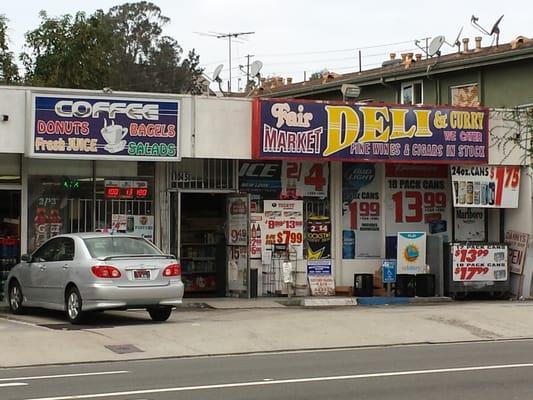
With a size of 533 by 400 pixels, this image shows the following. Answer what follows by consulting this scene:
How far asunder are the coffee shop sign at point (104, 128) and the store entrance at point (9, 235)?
5.88 feet

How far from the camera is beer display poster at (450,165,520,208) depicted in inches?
834

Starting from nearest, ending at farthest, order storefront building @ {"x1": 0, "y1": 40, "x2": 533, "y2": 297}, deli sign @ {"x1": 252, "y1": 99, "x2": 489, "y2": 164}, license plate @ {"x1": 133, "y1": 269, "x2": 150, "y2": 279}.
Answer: license plate @ {"x1": 133, "y1": 269, "x2": 150, "y2": 279}
storefront building @ {"x1": 0, "y1": 40, "x2": 533, "y2": 297}
deli sign @ {"x1": 252, "y1": 99, "x2": 489, "y2": 164}

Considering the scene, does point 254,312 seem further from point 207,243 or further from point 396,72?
point 396,72

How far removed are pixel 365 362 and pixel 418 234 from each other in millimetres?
9520

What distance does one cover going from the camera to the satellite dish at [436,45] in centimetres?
3029

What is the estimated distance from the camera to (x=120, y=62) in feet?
196

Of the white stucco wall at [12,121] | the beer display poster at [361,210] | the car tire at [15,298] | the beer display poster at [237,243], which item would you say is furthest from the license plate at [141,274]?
the beer display poster at [361,210]

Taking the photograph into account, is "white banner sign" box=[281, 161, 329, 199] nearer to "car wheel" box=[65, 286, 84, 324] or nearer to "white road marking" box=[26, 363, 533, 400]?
"car wheel" box=[65, 286, 84, 324]

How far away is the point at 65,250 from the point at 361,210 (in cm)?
814

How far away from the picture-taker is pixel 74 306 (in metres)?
15.1

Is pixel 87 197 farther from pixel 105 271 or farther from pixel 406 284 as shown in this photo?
pixel 406 284

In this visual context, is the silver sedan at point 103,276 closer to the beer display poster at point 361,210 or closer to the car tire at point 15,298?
the car tire at point 15,298

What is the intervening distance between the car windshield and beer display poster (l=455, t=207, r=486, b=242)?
924cm

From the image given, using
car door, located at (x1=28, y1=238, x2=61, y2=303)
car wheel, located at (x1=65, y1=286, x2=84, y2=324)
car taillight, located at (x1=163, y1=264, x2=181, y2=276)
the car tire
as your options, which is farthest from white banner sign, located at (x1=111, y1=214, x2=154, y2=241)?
car taillight, located at (x1=163, y1=264, x2=181, y2=276)
